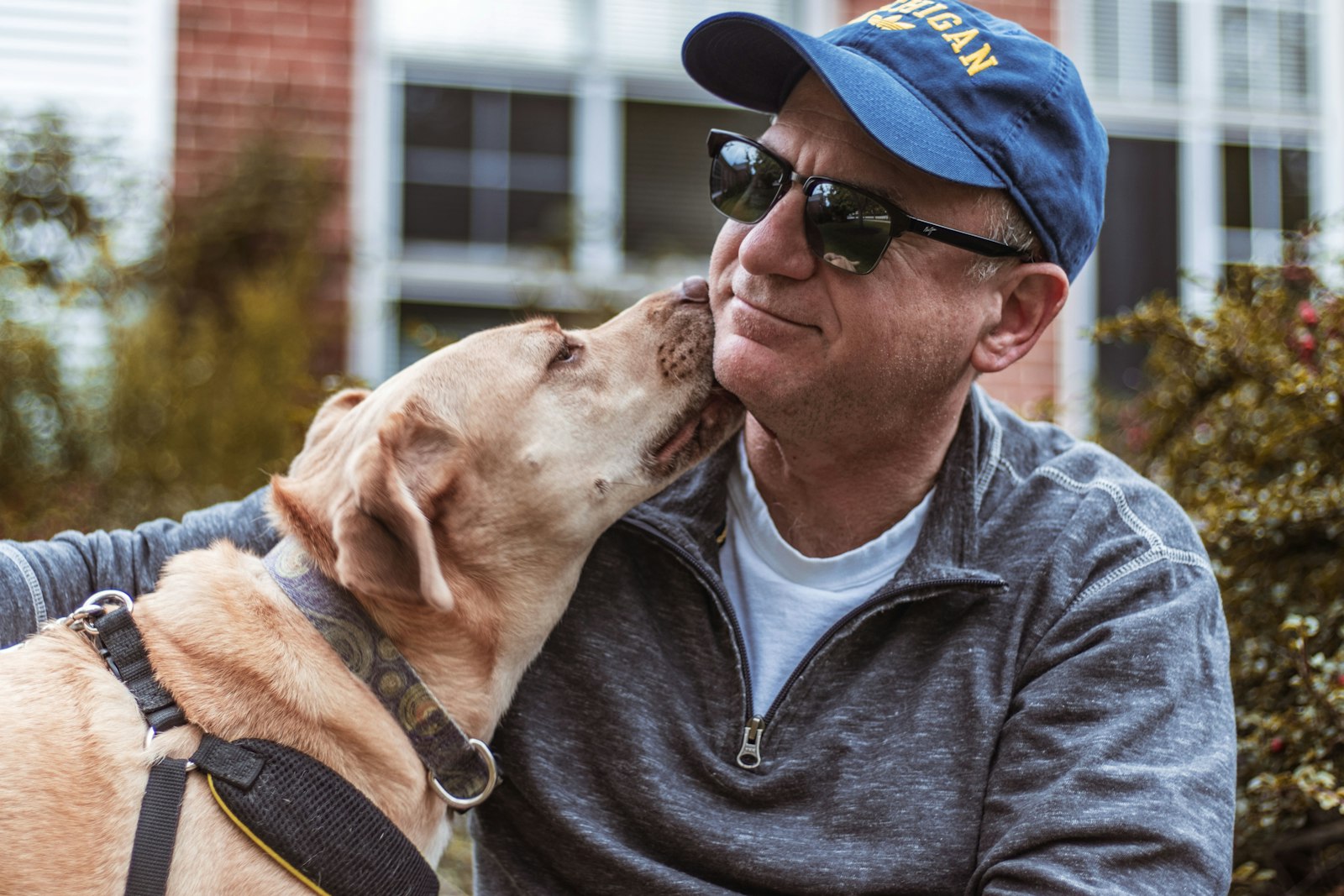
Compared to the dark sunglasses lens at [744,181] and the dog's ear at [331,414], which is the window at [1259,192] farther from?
the dog's ear at [331,414]

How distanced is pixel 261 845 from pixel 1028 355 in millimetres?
5394

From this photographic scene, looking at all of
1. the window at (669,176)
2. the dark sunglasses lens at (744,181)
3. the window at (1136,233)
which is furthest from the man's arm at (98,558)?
the window at (1136,233)

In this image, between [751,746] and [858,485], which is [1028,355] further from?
[751,746]

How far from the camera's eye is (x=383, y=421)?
222cm

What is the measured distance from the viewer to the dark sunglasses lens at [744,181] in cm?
237

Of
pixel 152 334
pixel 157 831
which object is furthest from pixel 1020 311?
pixel 152 334

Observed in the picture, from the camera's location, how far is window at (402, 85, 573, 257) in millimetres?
6598

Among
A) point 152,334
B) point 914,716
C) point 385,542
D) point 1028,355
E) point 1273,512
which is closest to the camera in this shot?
point 385,542

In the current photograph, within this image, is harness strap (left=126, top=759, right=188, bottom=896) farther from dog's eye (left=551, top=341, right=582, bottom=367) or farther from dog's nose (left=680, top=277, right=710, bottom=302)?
dog's nose (left=680, top=277, right=710, bottom=302)

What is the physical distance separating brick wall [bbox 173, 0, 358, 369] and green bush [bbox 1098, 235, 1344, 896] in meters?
4.08

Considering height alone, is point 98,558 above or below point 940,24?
below

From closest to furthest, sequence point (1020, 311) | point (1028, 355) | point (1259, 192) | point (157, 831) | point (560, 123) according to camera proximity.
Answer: point (157, 831), point (1020, 311), point (1028, 355), point (560, 123), point (1259, 192)

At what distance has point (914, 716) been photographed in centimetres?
214

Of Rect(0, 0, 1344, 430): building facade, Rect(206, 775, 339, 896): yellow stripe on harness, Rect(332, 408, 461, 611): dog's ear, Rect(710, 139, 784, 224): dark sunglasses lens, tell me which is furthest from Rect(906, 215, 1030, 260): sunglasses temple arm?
Rect(0, 0, 1344, 430): building facade
